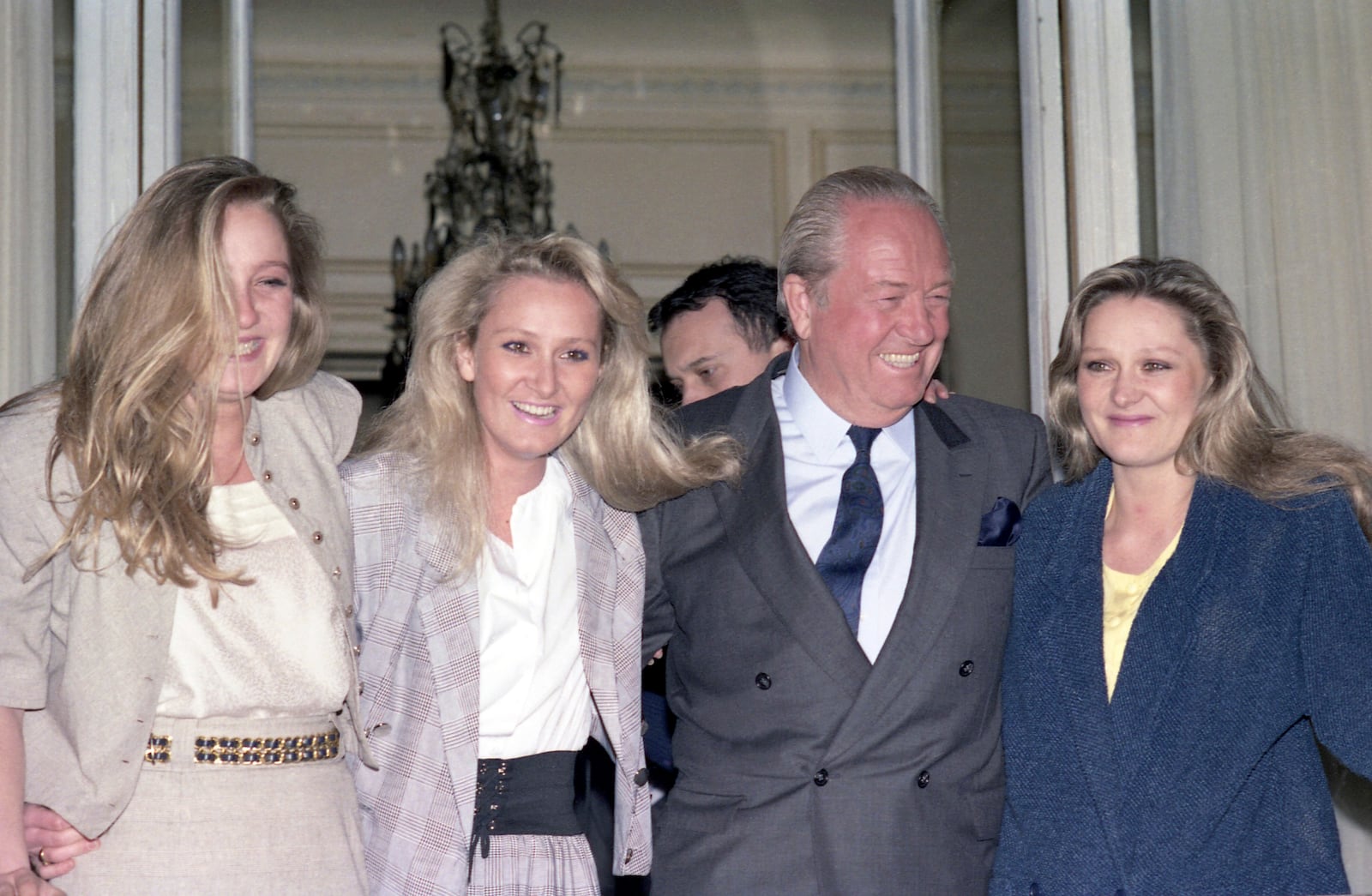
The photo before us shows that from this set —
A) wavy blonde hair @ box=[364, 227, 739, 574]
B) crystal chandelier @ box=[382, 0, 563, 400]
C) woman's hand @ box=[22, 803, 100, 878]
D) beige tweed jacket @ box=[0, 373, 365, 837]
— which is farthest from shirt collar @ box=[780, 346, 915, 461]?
crystal chandelier @ box=[382, 0, 563, 400]

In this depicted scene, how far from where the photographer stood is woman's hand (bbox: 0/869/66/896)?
1.82m

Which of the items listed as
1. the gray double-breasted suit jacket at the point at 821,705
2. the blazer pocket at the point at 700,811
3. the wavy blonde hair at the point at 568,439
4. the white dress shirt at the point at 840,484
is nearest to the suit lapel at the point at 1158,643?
the gray double-breasted suit jacket at the point at 821,705

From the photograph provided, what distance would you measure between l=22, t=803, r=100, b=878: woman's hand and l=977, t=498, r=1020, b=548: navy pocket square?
1.40m

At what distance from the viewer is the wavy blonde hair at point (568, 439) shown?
7.97ft

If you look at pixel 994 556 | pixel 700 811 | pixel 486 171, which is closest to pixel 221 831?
pixel 700 811

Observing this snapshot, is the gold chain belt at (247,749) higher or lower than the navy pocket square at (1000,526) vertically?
lower

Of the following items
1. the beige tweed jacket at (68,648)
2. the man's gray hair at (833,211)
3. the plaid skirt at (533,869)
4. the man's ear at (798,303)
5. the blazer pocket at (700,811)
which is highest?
the man's gray hair at (833,211)

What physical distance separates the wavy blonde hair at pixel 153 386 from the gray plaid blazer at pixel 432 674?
337 mm

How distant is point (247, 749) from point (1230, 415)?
4.96 ft

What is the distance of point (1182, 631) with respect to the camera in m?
2.27

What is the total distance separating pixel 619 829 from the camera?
243cm

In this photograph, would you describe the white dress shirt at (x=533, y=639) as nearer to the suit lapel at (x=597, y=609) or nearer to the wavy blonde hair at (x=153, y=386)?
the suit lapel at (x=597, y=609)

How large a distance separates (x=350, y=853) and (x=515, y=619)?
1.44 feet

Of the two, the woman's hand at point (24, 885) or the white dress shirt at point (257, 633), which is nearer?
the woman's hand at point (24, 885)
